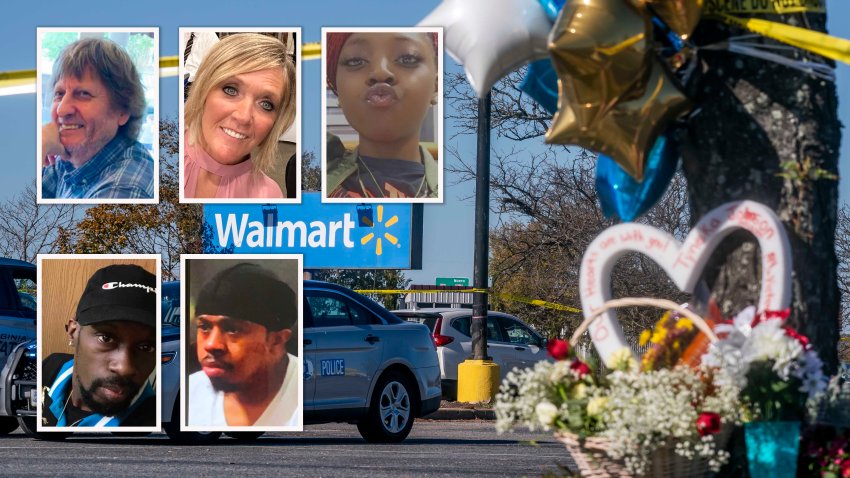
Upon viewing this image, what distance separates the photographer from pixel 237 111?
8.37m

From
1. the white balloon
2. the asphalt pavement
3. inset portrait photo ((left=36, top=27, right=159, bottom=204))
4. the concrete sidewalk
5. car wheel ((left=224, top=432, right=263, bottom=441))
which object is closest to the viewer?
the white balloon

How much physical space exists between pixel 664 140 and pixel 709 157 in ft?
0.87

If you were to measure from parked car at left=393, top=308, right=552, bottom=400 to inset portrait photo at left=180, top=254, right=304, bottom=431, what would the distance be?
8.28m

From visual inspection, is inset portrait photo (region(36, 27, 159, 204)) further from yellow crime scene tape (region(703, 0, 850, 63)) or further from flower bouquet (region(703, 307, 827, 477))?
flower bouquet (region(703, 307, 827, 477))

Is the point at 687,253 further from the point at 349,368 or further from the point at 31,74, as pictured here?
the point at 349,368

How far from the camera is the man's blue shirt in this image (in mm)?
8234

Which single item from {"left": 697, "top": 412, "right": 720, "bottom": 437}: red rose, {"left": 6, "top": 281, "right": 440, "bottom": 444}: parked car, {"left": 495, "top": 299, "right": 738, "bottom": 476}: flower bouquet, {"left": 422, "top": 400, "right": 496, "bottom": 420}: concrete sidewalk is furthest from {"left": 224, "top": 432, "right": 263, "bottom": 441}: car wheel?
{"left": 697, "top": 412, "right": 720, "bottom": 437}: red rose

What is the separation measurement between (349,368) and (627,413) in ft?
26.7

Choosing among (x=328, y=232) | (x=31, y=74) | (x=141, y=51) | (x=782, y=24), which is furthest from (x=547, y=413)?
(x=328, y=232)

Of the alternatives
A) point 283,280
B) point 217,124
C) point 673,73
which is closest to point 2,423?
point 283,280

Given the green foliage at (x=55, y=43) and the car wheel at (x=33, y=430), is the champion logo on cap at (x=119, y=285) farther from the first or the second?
the car wheel at (x=33, y=430)

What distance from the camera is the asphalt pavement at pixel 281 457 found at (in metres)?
8.72

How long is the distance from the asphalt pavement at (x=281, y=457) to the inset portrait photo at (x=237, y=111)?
1852 mm

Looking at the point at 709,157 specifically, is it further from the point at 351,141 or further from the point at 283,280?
the point at 283,280
